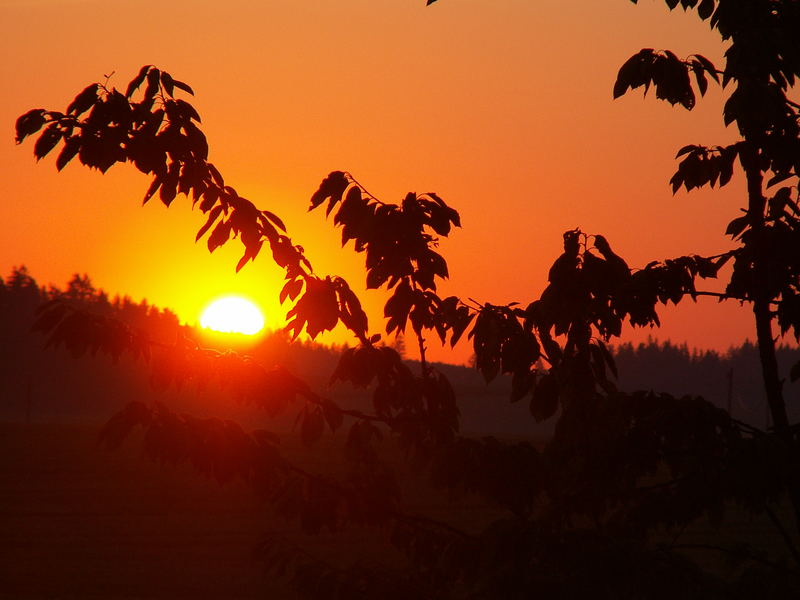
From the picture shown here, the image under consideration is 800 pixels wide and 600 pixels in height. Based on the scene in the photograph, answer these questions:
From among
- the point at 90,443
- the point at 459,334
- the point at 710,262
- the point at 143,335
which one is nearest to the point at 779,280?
the point at 710,262

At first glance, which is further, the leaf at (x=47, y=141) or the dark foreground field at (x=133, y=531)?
the dark foreground field at (x=133, y=531)

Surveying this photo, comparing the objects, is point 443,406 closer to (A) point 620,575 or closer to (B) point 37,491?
(A) point 620,575

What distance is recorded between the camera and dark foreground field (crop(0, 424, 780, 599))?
2106cm

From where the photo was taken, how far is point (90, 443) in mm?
42781

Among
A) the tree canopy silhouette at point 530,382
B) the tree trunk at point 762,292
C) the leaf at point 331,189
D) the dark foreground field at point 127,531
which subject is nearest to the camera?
the tree canopy silhouette at point 530,382

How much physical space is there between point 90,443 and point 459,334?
4119 centimetres

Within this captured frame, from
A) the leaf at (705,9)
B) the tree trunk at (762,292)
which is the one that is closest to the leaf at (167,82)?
the leaf at (705,9)

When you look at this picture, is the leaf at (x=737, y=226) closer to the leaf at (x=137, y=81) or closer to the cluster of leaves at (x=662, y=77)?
the cluster of leaves at (x=662, y=77)

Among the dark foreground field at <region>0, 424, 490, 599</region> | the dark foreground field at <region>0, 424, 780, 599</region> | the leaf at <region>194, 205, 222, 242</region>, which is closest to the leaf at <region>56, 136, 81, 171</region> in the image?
the leaf at <region>194, 205, 222, 242</region>

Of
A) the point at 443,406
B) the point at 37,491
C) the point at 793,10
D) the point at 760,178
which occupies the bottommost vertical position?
the point at 37,491

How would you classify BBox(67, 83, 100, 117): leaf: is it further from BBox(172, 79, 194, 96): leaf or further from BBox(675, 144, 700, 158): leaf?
BBox(675, 144, 700, 158): leaf

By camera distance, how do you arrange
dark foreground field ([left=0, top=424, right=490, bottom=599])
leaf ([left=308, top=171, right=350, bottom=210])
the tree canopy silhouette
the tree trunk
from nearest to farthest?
the tree canopy silhouette < the tree trunk < leaf ([left=308, top=171, right=350, bottom=210]) < dark foreground field ([left=0, top=424, right=490, bottom=599])

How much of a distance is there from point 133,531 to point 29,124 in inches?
1018

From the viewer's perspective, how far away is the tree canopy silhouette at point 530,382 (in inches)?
129
